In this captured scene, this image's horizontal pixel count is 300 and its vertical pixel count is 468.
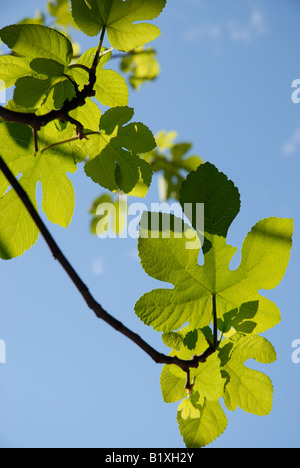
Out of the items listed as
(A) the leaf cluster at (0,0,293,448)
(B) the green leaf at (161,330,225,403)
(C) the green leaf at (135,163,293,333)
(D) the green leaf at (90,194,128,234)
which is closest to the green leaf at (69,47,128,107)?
(A) the leaf cluster at (0,0,293,448)

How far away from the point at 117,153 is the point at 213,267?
44 cm

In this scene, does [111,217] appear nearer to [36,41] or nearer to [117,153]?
[117,153]

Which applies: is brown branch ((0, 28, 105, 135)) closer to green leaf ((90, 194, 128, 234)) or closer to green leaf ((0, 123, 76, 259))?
A: green leaf ((0, 123, 76, 259))

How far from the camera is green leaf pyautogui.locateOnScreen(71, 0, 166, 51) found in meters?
1.04

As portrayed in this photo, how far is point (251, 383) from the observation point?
919 mm

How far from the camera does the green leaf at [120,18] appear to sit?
1.04m

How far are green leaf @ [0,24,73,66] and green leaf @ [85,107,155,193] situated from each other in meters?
0.20

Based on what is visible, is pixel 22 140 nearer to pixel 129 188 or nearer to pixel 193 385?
pixel 129 188

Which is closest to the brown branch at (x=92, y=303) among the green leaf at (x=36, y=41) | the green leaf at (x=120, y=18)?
the green leaf at (x=36, y=41)

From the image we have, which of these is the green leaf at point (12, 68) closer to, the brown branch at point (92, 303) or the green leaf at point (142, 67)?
the brown branch at point (92, 303)

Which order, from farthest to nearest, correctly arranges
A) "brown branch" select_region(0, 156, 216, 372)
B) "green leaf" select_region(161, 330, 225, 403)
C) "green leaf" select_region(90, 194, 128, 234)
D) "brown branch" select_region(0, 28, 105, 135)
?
1. "green leaf" select_region(90, 194, 128, 234)
2. "brown branch" select_region(0, 28, 105, 135)
3. "green leaf" select_region(161, 330, 225, 403)
4. "brown branch" select_region(0, 156, 216, 372)

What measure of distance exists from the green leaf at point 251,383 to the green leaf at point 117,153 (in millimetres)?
511
